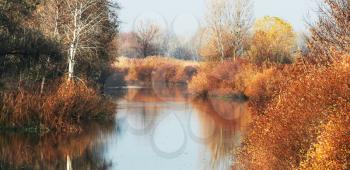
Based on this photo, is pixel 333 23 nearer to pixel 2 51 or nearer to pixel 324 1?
pixel 324 1

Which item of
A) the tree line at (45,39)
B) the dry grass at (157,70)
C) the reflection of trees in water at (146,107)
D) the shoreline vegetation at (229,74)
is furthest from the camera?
the dry grass at (157,70)

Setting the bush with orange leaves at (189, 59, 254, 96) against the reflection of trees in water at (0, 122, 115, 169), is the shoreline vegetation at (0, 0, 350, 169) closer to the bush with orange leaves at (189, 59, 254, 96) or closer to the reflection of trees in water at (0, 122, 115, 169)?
the bush with orange leaves at (189, 59, 254, 96)

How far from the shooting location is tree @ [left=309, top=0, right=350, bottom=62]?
17609 millimetres

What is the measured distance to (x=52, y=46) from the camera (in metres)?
23.8

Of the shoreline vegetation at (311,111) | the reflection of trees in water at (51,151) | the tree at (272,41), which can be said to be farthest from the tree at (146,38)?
the reflection of trees in water at (51,151)

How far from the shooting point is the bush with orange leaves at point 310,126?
36.0 feet

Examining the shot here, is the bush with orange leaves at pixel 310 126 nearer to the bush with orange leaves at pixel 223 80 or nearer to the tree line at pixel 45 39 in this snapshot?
the tree line at pixel 45 39

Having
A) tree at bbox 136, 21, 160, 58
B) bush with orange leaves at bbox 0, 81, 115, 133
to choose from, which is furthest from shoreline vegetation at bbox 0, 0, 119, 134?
tree at bbox 136, 21, 160, 58

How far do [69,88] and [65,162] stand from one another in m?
7.04

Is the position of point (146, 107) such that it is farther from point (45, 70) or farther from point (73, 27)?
point (45, 70)

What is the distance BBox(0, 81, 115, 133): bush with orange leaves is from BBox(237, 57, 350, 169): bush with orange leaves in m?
11.3

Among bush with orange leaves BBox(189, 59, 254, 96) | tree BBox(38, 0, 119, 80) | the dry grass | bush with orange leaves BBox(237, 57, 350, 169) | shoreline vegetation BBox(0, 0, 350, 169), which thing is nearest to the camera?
bush with orange leaves BBox(237, 57, 350, 169)

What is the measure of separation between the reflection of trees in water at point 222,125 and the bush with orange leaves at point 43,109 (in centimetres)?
611

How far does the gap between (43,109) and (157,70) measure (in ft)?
139
